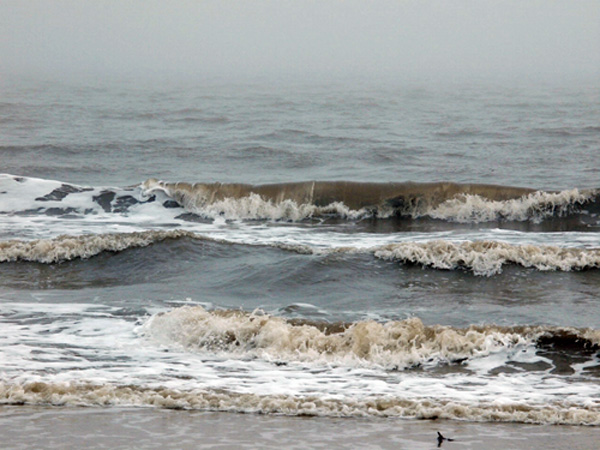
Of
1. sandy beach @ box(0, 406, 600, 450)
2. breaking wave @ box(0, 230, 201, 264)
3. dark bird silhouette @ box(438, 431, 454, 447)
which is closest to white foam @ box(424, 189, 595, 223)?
breaking wave @ box(0, 230, 201, 264)

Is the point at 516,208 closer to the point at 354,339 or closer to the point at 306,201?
the point at 306,201

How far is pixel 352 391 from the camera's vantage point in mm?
6508

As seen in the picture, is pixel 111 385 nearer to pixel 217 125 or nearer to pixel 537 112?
pixel 217 125

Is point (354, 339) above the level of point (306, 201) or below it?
below

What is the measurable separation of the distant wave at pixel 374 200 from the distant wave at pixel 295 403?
32.3 ft

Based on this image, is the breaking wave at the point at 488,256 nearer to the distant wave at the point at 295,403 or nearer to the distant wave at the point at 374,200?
the distant wave at the point at 374,200

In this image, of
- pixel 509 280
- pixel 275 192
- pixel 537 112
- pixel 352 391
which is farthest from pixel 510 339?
pixel 537 112

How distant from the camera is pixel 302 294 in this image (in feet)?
33.0

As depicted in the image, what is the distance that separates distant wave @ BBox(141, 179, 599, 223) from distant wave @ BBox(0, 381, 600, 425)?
984 centimetres

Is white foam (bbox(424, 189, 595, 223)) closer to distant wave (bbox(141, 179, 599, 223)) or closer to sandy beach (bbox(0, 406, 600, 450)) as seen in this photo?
distant wave (bbox(141, 179, 599, 223))

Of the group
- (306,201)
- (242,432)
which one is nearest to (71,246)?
(306,201)

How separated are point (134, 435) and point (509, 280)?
648 cm

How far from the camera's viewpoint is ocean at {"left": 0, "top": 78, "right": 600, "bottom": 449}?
19.3ft

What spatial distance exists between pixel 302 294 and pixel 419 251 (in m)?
2.30
